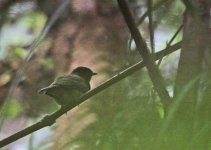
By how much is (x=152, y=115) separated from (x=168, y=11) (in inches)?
9.7

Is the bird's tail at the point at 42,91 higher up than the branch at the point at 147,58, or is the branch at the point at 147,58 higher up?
the branch at the point at 147,58

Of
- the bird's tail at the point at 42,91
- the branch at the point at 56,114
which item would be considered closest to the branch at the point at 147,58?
the branch at the point at 56,114

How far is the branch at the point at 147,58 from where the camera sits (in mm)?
633

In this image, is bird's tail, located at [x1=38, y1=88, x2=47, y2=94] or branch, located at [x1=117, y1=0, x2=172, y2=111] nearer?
branch, located at [x1=117, y1=0, x2=172, y2=111]

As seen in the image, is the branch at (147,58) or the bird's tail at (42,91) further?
the bird's tail at (42,91)

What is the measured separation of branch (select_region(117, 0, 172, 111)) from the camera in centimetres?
63

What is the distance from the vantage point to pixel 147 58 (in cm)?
70

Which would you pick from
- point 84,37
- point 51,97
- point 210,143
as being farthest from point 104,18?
point 210,143

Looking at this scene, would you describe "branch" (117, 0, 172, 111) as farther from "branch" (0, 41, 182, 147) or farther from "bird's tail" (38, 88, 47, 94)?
"bird's tail" (38, 88, 47, 94)

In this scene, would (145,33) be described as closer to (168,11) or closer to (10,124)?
(168,11)

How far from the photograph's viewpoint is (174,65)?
2.08ft

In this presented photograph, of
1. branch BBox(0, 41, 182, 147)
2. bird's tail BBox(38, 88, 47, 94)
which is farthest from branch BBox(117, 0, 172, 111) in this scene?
bird's tail BBox(38, 88, 47, 94)

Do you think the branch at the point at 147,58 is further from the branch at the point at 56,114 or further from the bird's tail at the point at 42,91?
the bird's tail at the point at 42,91

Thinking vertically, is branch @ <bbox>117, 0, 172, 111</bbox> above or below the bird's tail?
above
